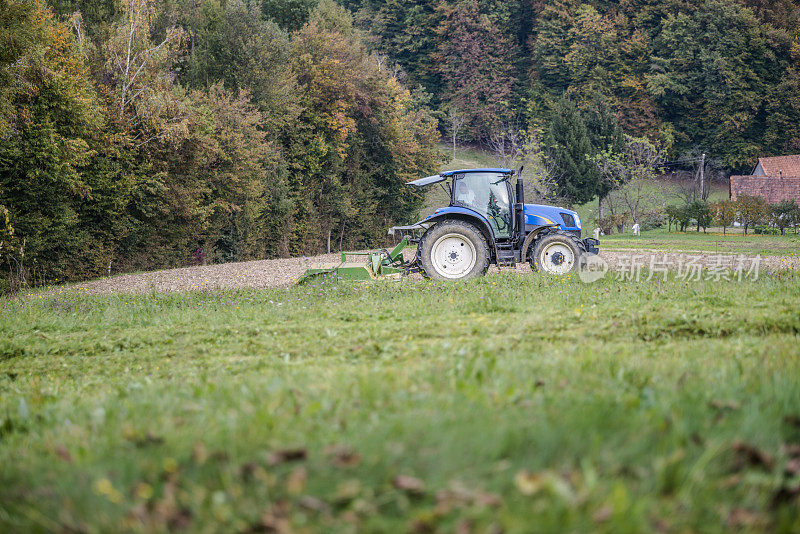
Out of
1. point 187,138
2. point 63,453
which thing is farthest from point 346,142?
point 63,453

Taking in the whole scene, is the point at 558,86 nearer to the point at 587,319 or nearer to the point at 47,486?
the point at 587,319

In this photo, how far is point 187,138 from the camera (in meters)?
17.3

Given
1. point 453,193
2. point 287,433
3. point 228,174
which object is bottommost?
point 287,433

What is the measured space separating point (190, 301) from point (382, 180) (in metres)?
21.3

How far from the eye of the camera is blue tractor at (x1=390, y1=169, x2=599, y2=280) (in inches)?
448

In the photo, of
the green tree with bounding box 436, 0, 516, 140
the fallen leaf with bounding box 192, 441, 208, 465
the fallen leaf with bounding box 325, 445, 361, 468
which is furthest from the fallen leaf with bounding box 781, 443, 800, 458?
the green tree with bounding box 436, 0, 516, 140

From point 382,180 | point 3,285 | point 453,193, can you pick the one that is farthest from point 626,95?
point 3,285

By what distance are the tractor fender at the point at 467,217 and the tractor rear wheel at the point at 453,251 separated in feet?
0.50

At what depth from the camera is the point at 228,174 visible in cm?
1947

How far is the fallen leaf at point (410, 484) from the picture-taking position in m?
2.16

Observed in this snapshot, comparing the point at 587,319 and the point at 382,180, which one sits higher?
the point at 382,180

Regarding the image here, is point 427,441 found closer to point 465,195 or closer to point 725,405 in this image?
point 725,405

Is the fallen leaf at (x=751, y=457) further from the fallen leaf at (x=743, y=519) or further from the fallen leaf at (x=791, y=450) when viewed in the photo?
the fallen leaf at (x=743, y=519)

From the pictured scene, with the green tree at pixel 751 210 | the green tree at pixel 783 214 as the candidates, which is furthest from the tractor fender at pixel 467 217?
the green tree at pixel 751 210
